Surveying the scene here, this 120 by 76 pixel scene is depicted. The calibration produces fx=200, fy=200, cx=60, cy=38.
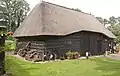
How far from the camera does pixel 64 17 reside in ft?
83.5

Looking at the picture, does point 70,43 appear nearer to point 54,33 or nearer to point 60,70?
point 54,33

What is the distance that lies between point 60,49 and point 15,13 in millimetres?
43273

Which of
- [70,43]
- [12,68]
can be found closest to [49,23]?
[70,43]

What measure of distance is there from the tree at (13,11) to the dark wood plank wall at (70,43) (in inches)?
1382

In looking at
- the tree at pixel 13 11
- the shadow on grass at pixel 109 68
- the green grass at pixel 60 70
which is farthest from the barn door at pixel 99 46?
the tree at pixel 13 11

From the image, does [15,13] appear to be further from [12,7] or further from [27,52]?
[27,52]

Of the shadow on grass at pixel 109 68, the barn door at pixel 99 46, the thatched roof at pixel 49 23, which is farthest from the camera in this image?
the barn door at pixel 99 46

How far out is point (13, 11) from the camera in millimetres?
61875

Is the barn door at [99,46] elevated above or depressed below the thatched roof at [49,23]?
below

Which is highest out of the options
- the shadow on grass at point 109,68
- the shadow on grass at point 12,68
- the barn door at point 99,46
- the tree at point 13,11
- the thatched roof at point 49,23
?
the tree at point 13,11

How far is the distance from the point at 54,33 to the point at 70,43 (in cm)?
315

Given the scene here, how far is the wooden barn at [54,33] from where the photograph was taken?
20991mm

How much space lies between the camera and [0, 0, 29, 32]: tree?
5936cm

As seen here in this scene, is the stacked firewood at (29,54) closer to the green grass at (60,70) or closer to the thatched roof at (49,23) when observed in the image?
the thatched roof at (49,23)
